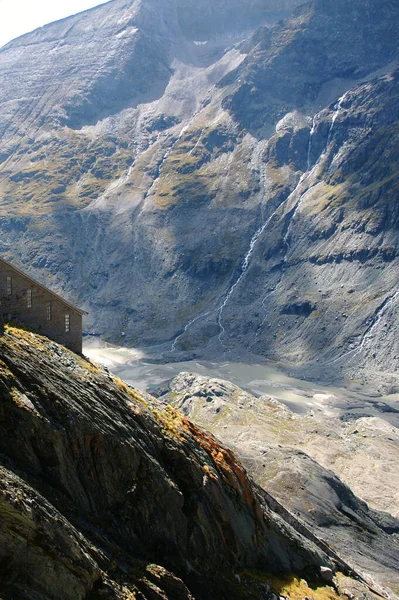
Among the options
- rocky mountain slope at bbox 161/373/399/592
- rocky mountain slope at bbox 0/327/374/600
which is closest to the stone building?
rocky mountain slope at bbox 0/327/374/600

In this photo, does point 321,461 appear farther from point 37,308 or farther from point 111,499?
point 111,499

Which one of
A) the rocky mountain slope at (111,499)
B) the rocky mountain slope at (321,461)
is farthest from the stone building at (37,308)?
the rocky mountain slope at (321,461)

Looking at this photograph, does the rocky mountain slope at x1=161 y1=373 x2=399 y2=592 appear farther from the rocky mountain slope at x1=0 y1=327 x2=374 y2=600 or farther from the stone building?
the stone building

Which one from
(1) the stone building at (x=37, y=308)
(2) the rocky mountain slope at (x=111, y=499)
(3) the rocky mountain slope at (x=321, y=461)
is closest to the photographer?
(2) the rocky mountain slope at (x=111, y=499)

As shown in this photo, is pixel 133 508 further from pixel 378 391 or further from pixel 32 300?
pixel 378 391

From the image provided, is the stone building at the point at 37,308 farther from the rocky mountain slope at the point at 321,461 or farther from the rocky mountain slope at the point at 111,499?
the rocky mountain slope at the point at 321,461
